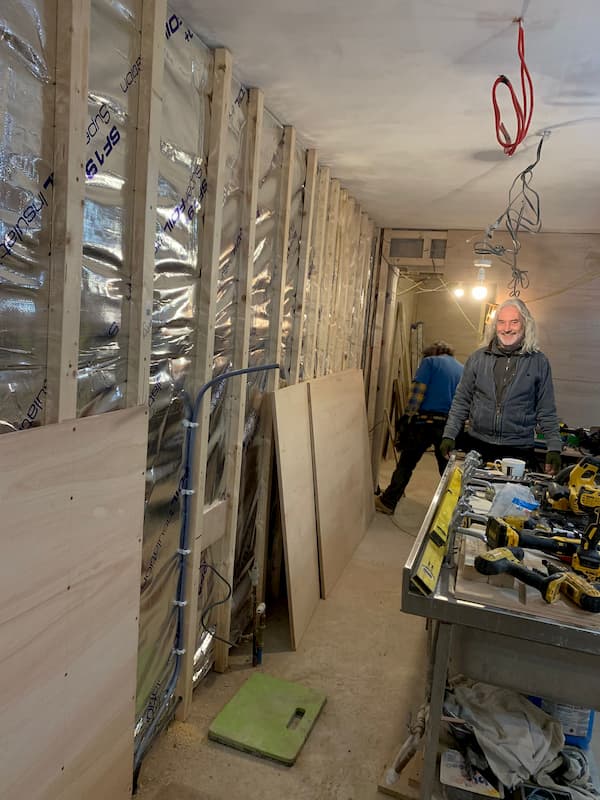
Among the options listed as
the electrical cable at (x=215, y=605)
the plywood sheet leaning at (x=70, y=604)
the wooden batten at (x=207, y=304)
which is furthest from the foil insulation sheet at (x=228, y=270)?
the plywood sheet leaning at (x=70, y=604)

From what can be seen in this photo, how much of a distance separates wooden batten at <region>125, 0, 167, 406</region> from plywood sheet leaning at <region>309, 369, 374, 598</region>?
1.64m

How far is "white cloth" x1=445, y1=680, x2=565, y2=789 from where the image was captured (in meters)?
1.66

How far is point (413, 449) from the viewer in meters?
4.82

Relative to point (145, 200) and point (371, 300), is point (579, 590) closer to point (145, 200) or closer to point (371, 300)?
point (145, 200)

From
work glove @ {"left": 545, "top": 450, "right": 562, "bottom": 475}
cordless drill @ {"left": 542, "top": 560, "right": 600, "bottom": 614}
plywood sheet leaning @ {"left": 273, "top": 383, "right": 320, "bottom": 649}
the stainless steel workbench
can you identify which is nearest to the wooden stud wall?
plywood sheet leaning @ {"left": 273, "top": 383, "right": 320, "bottom": 649}

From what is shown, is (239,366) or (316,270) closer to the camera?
(239,366)

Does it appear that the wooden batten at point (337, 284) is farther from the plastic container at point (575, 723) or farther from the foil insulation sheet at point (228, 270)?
the plastic container at point (575, 723)

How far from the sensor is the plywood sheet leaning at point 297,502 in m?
2.69

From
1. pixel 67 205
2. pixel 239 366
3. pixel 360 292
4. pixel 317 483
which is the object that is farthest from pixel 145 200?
pixel 360 292

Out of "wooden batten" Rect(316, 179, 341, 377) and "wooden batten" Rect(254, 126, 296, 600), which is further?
"wooden batten" Rect(316, 179, 341, 377)

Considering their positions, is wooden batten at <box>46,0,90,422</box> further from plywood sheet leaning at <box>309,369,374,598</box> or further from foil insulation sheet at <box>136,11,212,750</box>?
plywood sheet leaning at <box>309,369,374,598</box>

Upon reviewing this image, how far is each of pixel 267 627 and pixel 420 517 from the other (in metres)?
2.26

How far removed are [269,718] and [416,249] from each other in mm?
3803

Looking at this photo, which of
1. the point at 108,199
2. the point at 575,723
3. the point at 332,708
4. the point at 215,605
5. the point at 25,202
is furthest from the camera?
the point at 215,605
